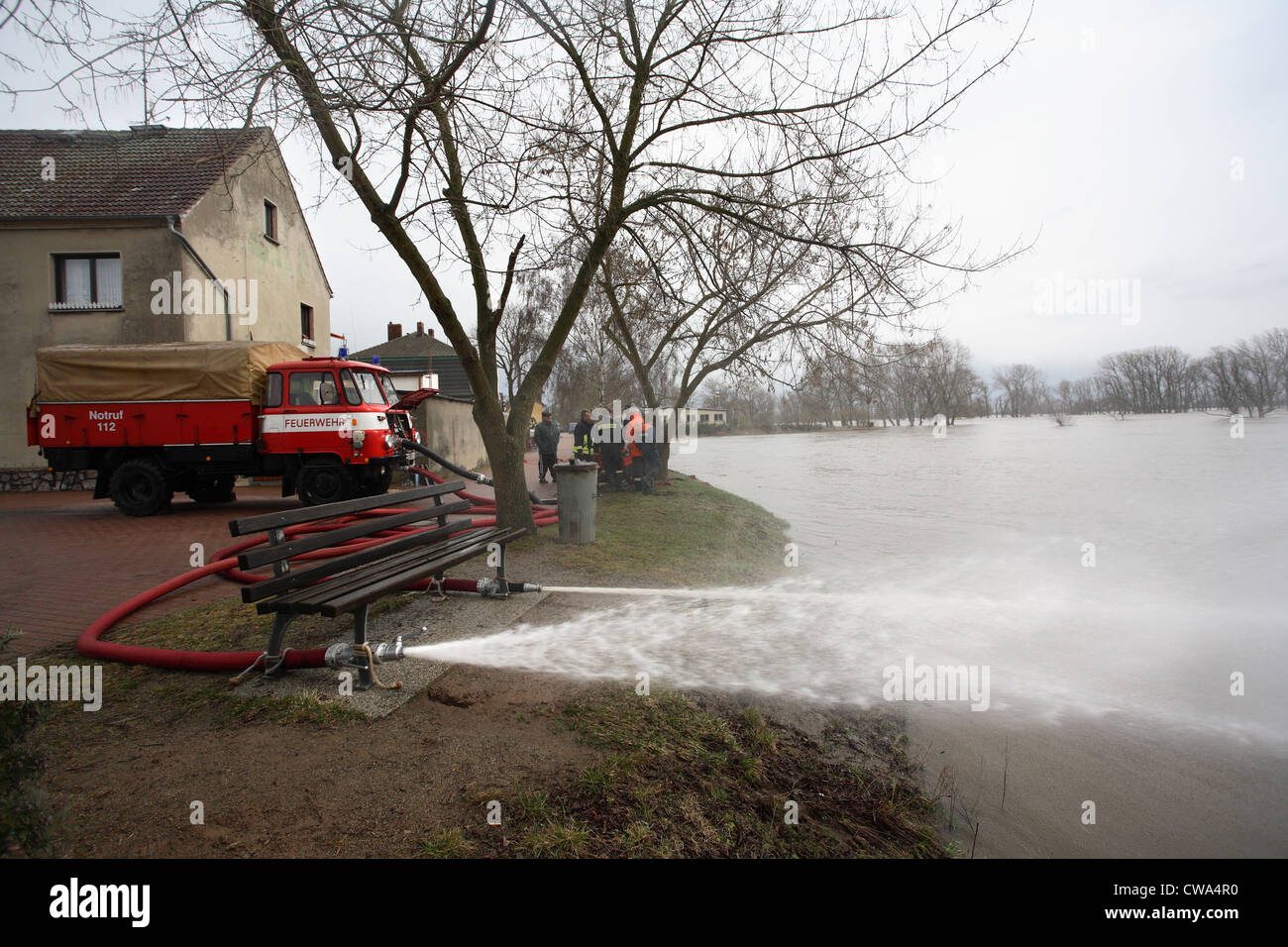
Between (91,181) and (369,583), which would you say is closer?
(369,583)

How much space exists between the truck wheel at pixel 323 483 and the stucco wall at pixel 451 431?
13.6ft

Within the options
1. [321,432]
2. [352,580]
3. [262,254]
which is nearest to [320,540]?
[352,580]

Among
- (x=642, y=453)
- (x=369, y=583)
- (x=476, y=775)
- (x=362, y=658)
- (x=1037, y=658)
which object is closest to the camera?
(x=476, y=775)

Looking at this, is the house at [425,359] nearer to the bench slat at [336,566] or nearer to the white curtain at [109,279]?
the white curtain at [109,279]

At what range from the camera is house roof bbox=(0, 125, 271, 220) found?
1775cm

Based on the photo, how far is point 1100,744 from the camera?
4.66 m

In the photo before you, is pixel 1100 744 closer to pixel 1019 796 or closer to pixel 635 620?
pixel 1019 796

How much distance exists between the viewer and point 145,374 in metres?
12.5

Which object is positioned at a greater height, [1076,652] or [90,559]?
[90,559]

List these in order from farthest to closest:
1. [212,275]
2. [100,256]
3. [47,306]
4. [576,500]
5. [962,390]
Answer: [962,390] → [212,275] → [100,256] → [47,306] → [576,500]

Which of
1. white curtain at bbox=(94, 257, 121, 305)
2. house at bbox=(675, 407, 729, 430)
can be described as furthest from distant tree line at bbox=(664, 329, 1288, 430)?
white curtain at bbox=(94, 257, 121, 305)

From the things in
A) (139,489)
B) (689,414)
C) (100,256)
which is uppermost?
(100,256)

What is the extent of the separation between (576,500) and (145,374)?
9002mm

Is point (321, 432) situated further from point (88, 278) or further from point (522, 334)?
point (522, 334)
